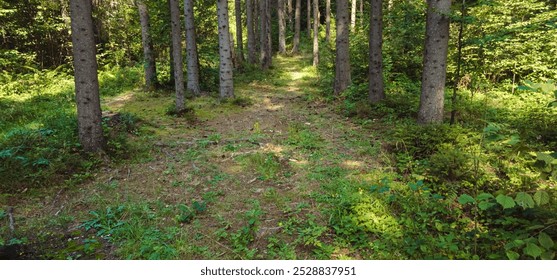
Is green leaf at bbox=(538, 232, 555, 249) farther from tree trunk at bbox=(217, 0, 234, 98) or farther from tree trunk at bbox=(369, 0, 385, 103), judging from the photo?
tree trunk at bbox=(217, 0, 234, 98)

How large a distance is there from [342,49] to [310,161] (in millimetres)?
6673

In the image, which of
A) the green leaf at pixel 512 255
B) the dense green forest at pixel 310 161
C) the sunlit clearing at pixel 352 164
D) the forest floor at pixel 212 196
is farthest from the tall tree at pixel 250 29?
the green leaf at pixel 512 255

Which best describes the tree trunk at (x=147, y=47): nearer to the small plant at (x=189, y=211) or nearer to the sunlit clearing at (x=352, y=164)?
the small plant at (x=189, y=211)

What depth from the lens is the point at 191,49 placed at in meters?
12.3

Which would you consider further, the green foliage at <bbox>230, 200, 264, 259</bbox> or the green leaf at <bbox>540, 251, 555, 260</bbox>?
the green foliage at <bbox>230, 200, 264, 259</bbox>

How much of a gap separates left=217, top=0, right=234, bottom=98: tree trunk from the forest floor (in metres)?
2.88

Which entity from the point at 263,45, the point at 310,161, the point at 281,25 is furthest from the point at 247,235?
the point at 281,25

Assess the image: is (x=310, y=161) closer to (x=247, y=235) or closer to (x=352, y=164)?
(x=352, y=164)

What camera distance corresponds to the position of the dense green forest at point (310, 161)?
4.00 metres

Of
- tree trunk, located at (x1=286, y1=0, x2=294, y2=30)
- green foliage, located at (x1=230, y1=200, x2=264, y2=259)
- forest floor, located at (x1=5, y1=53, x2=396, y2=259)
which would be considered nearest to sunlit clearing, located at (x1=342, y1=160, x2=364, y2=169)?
forest floor, located at (x1=5, y1=53, x2=396, y2=259)

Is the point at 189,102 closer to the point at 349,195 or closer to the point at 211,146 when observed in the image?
the point at 211,146

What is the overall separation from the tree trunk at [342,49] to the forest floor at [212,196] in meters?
2.99

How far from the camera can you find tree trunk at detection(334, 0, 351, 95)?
1152cm
